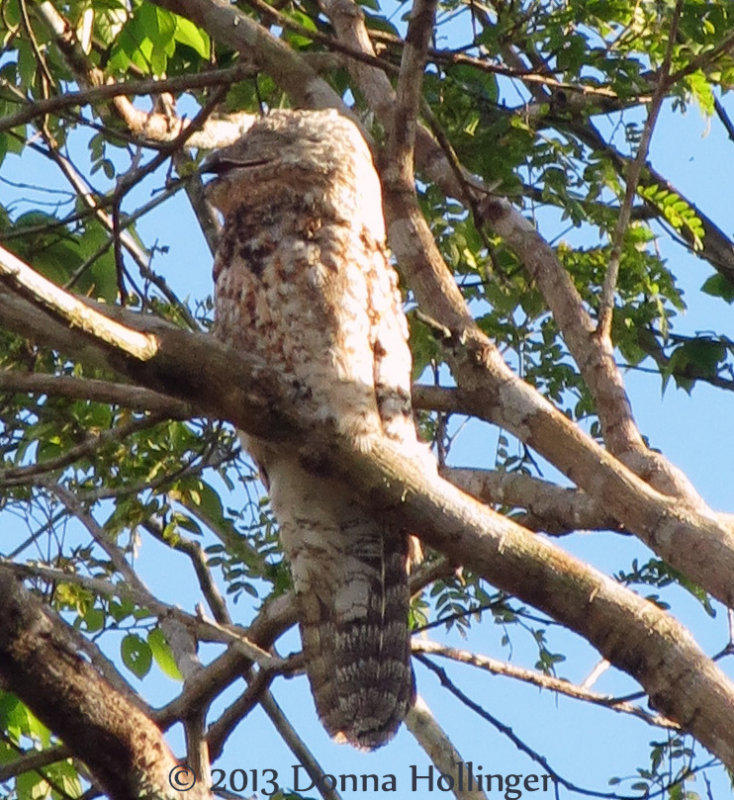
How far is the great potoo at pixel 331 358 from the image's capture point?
9.08 ft

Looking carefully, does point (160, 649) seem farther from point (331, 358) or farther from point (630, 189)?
point (630, 189)

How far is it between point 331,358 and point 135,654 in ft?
4.11

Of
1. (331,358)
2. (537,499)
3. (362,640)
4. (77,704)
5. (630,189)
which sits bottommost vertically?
(77,704)

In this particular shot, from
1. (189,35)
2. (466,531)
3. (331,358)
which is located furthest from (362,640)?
(189,35)

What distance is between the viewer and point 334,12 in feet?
11.6

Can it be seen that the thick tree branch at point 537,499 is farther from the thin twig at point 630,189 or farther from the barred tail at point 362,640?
the thin twig at point 630,189

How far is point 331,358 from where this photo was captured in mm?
2980

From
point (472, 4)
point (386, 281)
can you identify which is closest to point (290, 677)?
point (386, 281)

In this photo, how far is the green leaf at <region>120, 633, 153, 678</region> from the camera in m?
3.66

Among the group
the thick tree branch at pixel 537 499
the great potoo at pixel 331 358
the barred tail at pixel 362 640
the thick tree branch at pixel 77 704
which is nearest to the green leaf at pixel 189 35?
the great potoo at pixel 331 358

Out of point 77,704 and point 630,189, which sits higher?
point 630,189

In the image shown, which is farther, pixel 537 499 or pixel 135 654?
pixel 135 654

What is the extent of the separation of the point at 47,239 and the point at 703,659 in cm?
270

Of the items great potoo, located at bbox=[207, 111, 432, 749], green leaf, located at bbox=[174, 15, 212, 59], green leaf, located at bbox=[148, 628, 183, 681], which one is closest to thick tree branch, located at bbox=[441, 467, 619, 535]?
great potoo, located at bbox=[207, 111, 432, 749]
